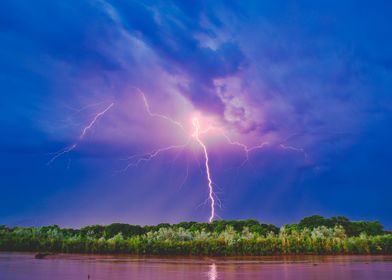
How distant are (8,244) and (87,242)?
20.8 feet

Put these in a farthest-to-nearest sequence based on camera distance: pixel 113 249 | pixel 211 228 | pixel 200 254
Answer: pixel 211 228 < pixel 113 249 < pixel 200 254

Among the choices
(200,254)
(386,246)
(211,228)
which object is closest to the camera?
(200,254)

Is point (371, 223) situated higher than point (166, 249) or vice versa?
point (371, 223)

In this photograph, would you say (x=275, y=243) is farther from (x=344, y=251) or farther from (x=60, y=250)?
(x=60, y=250)

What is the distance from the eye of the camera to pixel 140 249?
24.5 meters

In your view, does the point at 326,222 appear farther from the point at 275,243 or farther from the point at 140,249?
the point at 140,249

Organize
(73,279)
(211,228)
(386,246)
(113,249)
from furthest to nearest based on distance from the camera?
(211,228) < (386,246) < (113,249) < (73,279)

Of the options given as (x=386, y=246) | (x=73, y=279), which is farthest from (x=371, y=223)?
(x=73, y=279)

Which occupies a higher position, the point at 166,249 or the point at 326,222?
the point at 326,222

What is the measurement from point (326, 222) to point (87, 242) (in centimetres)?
3698

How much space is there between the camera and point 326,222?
5172cm

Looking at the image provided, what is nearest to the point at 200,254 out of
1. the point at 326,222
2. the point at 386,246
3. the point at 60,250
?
the point at 60,250

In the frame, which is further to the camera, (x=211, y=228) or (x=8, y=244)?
(x=211, y=228)

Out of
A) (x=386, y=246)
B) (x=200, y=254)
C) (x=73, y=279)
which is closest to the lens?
(x=73, y=279)
